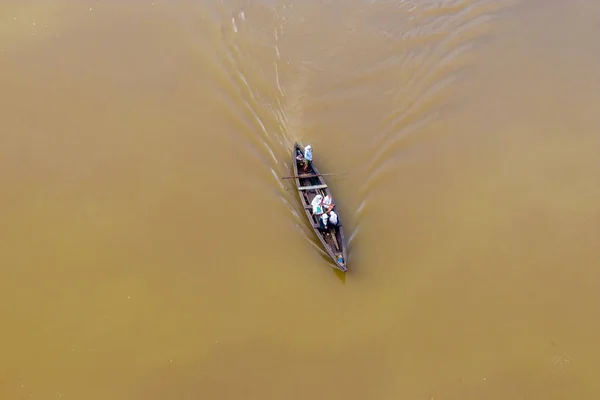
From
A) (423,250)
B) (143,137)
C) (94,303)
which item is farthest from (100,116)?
(423,250)

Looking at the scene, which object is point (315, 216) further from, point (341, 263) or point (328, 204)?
point (341, 263)

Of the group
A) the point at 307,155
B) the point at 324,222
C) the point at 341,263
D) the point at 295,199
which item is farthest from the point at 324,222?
the point at 307,155

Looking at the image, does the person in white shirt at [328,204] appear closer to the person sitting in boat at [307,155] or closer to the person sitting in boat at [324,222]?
the person sitting in boat at [324,222]

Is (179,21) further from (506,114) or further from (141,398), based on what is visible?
(141,398)

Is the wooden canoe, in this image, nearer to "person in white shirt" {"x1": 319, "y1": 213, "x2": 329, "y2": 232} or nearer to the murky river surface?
"person in white shirt" {"x1": 319, "y1": 213, "x2": 329, "y2": 232}

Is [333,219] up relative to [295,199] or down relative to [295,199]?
down

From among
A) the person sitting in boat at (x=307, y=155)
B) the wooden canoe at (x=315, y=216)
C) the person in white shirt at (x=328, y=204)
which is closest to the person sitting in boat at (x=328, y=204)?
the person in white shirt at (x=328, y=204)
